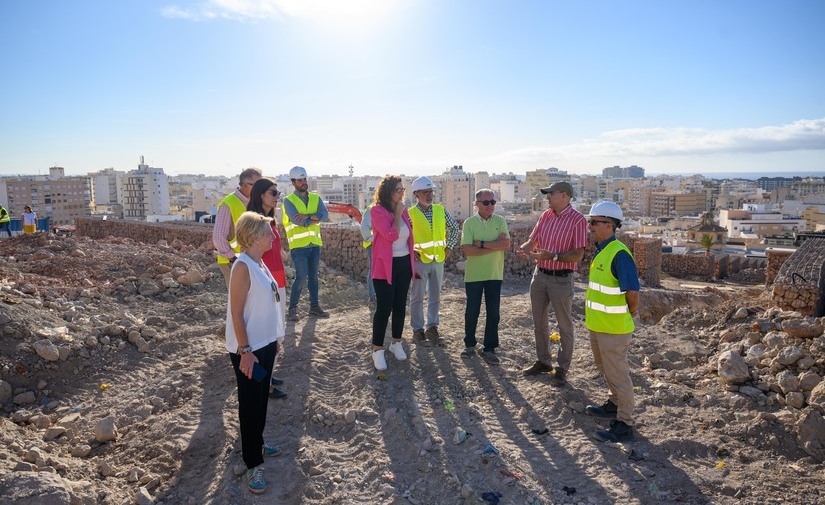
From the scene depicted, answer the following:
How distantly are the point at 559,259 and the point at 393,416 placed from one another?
1873mm

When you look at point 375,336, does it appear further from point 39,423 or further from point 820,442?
point 820,442

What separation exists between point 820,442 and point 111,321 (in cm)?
638

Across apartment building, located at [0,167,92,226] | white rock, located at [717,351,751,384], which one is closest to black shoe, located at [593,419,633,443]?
white rock, located at [717,351,751,384]

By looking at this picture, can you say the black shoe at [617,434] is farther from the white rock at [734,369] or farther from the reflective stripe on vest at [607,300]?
the white rock at [734,369]

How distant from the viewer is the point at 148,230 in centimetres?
1647

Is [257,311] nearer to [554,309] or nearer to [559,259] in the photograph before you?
[559,259]

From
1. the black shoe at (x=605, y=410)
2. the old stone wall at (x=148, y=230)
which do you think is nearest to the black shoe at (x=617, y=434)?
the black shoe at (x=605, y=410)

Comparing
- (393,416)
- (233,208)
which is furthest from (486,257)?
(233,208)

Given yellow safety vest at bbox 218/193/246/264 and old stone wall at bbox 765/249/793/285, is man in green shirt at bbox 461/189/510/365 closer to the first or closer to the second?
yellow safety vest at bbox 218/193/246/264

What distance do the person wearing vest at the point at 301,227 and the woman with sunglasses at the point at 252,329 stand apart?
3188mm

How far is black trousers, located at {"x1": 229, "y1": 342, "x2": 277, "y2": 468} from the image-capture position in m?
3.25

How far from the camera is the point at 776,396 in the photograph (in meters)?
4.30

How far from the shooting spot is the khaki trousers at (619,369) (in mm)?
3844

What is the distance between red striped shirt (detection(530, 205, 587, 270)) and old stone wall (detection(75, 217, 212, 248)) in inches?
363
